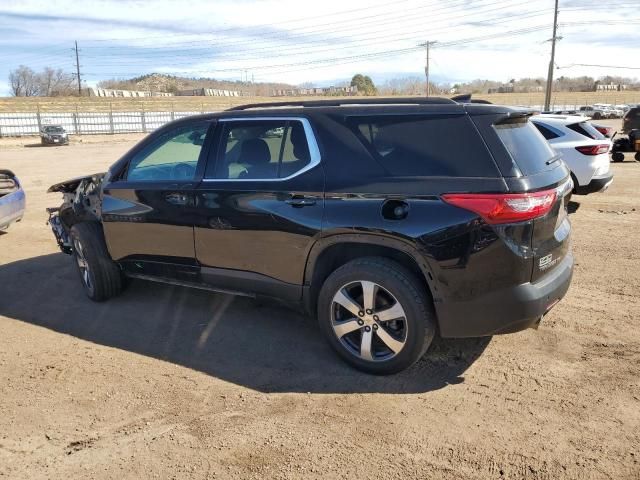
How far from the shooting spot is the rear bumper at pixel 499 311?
3.30 metres

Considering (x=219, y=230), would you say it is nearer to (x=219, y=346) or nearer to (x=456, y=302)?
(x=219, y=346)

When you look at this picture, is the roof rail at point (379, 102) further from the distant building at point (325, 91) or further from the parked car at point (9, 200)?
the distant building at point (325, 91)

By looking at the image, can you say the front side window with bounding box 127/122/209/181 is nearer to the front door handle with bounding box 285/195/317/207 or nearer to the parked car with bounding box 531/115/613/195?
the front door handle with bounding box 285/195/317/207

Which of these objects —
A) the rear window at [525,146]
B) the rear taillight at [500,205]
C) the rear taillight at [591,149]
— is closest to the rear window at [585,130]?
the rear taillight at [591,149]

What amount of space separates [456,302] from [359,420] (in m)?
0.90

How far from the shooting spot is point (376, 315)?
360 cm

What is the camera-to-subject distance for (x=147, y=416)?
130 inches

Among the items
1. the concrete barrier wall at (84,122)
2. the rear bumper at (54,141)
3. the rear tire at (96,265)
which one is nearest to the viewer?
the rear tire at (96,265)

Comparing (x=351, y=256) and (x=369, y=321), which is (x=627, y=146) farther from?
(x=369, y=321)

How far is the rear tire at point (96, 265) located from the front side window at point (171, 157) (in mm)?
724

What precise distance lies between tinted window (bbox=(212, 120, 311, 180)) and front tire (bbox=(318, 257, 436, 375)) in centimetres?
86

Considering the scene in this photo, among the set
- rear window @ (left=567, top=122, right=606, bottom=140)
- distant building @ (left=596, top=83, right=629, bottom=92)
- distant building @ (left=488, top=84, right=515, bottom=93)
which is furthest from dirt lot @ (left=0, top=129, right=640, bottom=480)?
distant building @ (left=596, top=83, right=629, bottom=92)

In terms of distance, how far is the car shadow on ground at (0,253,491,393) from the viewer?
3.69 meters

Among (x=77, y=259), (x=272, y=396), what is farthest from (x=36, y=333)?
(x=272, y=396)
